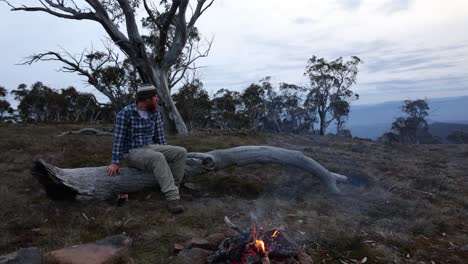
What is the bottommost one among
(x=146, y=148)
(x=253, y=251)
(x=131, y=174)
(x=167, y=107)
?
(x=253, y=251)

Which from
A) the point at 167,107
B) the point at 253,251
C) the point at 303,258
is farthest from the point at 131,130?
the point at 167,107

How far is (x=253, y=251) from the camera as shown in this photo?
117 inches

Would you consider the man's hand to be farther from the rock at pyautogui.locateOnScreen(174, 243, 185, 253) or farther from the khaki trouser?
the rock at pyautogui.locateOnScreen(174, 243, 185, 253)

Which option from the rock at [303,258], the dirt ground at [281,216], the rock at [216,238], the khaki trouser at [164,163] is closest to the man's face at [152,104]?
the khaki trouser at [164,163]

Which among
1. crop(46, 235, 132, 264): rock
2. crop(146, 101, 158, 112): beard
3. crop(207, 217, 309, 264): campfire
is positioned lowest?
crop(46, 235, 132, 264): rock

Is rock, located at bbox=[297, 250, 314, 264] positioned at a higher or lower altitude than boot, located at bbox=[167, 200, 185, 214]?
lower

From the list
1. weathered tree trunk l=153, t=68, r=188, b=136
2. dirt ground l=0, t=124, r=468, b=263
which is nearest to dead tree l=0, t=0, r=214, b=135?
weathered tree trunk l=153, t=68, r=188, b=136

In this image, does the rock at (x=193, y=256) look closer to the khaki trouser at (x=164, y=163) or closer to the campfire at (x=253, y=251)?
the campfire at (x=253, y=251)

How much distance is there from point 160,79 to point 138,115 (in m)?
8.73

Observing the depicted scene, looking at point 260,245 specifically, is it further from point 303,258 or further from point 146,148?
point 146,148

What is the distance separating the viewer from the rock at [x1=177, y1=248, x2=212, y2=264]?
10.1 ft

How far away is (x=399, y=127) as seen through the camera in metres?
35.2

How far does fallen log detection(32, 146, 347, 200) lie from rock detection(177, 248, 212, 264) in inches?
75.4

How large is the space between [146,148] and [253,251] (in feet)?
7.60
